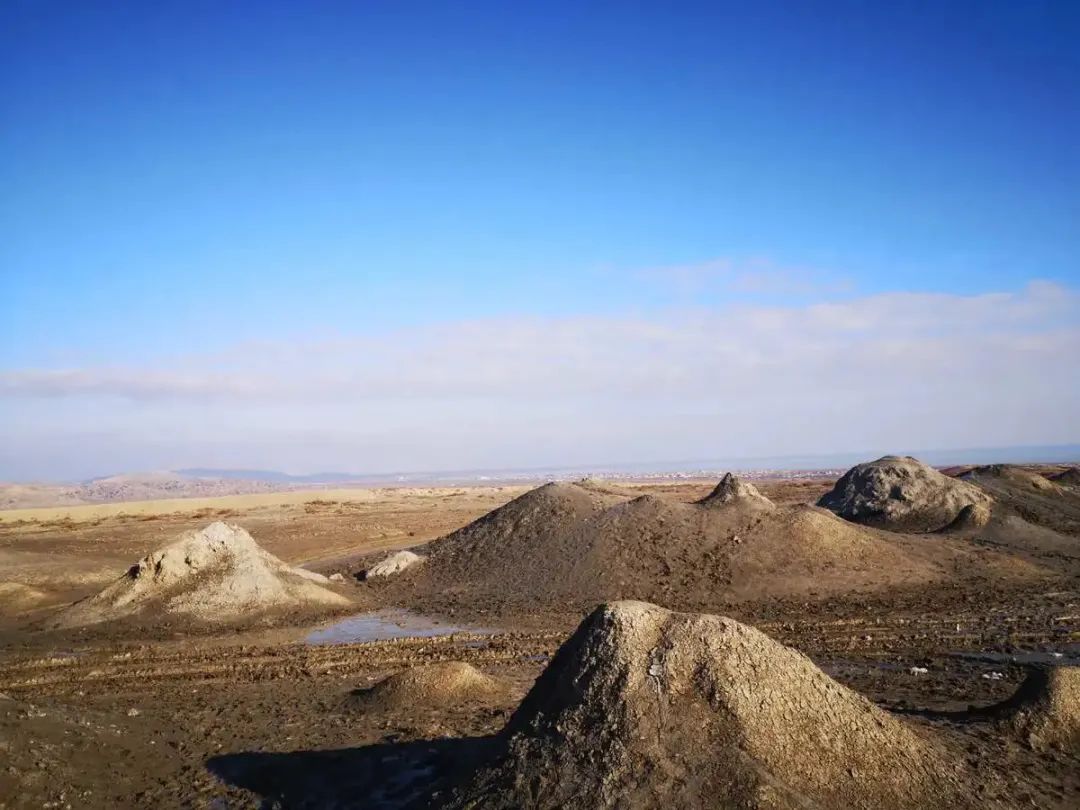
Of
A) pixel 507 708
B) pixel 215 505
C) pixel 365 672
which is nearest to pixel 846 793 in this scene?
pixel 507 708

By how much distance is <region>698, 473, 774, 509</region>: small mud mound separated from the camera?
23.4 m

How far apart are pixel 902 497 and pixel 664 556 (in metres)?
13.2

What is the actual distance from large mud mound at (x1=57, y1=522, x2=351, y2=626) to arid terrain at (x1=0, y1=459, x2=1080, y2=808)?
0.08 meters

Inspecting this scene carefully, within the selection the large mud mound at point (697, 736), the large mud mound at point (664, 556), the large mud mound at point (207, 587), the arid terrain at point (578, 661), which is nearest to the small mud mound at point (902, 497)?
the arid terrain at point (578, 661)

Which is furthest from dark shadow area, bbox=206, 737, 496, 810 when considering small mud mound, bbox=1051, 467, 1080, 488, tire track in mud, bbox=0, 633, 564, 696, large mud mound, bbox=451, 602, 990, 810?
small mud mound, bbox=1051, 467, 1080, 488

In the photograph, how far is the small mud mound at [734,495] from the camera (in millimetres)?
23422

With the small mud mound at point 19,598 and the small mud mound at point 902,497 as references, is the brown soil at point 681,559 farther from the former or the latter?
the small mud mound at point 19,598

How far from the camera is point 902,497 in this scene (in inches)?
1153

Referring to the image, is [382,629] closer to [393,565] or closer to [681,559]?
[393,565]

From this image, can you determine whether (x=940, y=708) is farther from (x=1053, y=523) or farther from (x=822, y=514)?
(x=1053, y=523)

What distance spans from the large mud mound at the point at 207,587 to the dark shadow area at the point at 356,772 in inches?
403

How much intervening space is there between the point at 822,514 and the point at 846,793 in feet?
56.2

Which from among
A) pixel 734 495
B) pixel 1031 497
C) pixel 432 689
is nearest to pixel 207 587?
pixel 432 689

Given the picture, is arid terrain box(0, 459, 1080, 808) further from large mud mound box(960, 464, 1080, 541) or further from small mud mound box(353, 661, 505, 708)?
large mud mound box(960, 464, 1080, 541)
